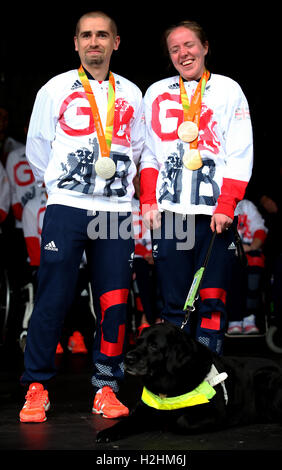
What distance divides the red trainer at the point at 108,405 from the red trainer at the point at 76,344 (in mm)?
2185

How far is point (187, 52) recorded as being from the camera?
321cm

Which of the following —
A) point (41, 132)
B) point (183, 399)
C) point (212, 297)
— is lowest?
point (183, 399)

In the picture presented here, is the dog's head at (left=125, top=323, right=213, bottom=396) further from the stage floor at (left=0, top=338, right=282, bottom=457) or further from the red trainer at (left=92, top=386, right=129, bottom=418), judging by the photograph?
the red trainer at (left=92, top=386, right=129, bottom=418)

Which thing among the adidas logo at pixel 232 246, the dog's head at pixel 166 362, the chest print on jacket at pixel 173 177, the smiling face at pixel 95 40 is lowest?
the dog's head at pixel 166 362

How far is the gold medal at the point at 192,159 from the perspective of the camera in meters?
3.13

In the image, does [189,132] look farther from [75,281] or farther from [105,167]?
[75,281]

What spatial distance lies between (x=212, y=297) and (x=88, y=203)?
63cm

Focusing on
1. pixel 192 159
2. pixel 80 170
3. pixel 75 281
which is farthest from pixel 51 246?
pixel 192 159

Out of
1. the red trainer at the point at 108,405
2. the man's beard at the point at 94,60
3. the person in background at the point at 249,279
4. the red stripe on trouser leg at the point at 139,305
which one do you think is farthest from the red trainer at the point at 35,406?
the red stripe on trouser leg at the point at 139,305

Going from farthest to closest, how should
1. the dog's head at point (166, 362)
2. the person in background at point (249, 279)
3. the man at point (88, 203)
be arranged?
the person in background at point (249, 279) < the man at point (88, 203) < the dog's head at point (166, 362)

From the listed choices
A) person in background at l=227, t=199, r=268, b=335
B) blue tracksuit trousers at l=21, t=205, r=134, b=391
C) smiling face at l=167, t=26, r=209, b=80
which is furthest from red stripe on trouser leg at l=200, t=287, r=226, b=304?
person in background at l=227, t=199, r=268, b=335

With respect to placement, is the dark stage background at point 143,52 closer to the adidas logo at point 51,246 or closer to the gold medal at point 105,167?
the gold medal at point 105,167
